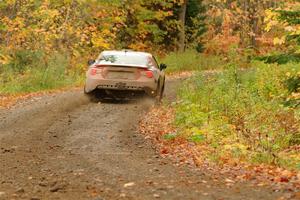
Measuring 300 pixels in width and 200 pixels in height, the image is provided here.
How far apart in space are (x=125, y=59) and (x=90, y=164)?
8.37 m

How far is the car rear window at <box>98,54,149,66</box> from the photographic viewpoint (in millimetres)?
16781

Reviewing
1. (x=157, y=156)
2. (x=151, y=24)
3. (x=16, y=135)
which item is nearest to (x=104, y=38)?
(x=151, y=24)

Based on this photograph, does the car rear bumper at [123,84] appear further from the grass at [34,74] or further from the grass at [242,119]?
the grass at [34,74]

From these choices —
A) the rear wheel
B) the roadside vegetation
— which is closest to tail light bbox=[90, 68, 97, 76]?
the rear wheel

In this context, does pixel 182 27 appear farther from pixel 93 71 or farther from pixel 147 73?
pixel 93 71

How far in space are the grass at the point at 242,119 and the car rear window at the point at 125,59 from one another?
1.47 m

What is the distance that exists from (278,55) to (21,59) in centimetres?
1733

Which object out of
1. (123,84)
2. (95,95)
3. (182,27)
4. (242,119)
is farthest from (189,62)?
(242,119)

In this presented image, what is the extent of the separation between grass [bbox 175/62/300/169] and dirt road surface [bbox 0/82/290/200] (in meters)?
1.21

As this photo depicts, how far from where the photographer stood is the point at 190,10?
37.6 meters

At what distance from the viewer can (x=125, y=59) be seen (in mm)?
16953

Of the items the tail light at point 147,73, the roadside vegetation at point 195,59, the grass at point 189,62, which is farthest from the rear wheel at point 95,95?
the grass at point 189,62

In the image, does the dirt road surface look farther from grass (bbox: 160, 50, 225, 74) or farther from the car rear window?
grass (bbox: 160, 50, 225, 74)

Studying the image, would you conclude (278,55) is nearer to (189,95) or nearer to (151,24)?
(189,95)
